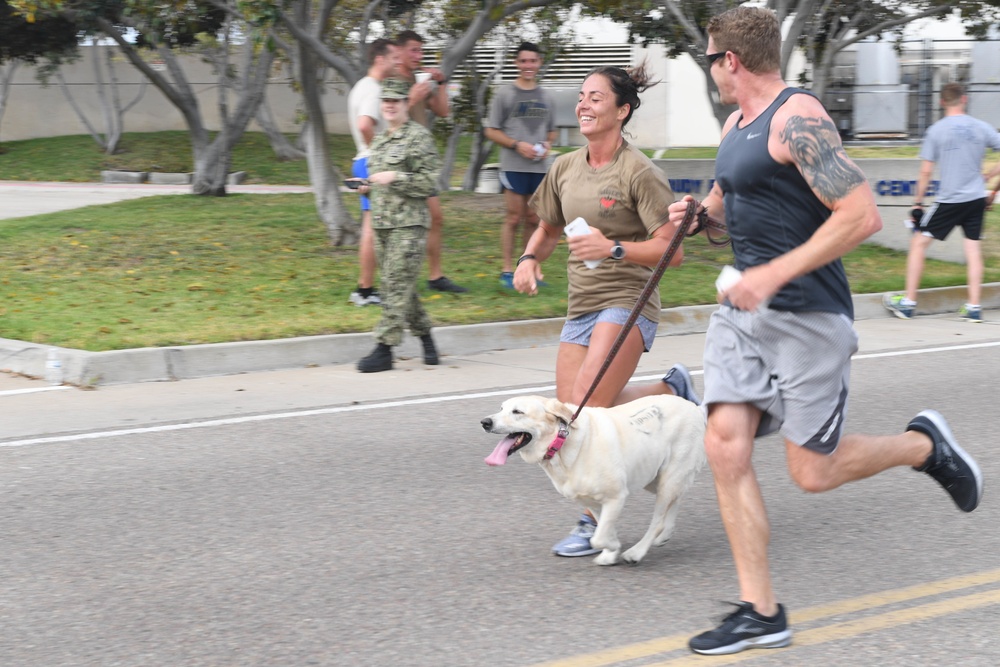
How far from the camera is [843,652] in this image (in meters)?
4.05

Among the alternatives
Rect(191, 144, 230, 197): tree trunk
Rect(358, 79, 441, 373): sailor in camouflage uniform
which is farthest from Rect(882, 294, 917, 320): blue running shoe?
Rect(191, 144, 230, 197): tree trunk

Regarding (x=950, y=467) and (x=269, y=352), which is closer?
(x=950, y=467)

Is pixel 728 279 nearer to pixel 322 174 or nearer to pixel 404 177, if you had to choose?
A: pixel 404 177

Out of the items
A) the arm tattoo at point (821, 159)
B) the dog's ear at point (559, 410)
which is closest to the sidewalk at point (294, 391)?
the dog's ear at point (559, 410)

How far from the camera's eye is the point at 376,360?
9227mm

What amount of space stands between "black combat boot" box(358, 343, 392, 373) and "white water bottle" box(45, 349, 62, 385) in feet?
6.89

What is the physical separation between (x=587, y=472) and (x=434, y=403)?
364 centimetres

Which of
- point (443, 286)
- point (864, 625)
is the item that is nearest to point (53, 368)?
point (443, 286)

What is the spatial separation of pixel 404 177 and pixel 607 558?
463cm

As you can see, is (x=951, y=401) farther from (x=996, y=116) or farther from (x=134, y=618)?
(x=996, y=116)

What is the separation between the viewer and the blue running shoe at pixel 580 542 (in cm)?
509

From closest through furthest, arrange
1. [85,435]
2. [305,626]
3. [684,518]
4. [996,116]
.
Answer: [305,626] → [684,518] → [85,435] → [996,116]

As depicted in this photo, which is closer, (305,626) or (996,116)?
(305,626)

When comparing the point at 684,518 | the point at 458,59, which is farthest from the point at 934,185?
the point at 684,518
